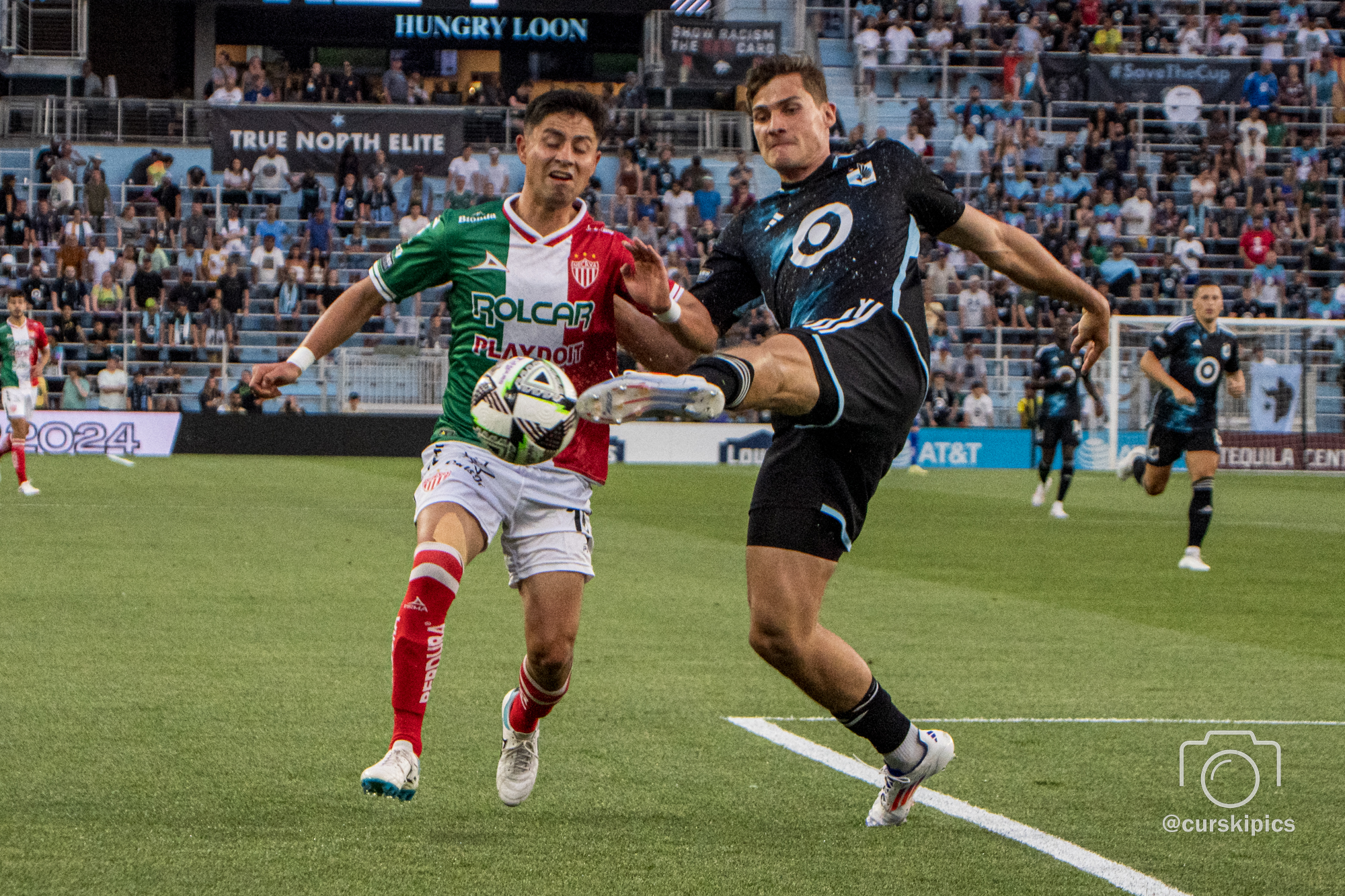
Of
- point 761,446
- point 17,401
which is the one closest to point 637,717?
point 17,401

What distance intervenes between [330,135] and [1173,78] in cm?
1716

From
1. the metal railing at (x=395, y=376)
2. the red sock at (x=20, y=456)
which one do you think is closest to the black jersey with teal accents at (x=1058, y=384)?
the red sock at (x=20, y=456)

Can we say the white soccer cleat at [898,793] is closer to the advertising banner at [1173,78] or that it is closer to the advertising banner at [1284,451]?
the advertising banner at [1284,451]

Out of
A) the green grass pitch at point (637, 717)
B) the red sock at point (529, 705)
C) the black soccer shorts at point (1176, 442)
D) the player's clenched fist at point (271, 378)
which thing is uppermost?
the player's clenched fist at point (271, 378)

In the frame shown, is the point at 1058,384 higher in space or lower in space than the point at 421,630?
higher

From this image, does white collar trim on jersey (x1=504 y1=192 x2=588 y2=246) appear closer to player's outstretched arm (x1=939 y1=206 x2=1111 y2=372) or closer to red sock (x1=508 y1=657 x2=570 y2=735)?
player's outstretched arm (x1=939 y1=206 x2=1111 y2=372)

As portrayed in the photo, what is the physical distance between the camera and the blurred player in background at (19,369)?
58.3 ft

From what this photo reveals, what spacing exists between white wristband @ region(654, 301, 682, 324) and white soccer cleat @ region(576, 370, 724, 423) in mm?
1079

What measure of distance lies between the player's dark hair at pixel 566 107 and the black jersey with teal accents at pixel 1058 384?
1370 centimetres

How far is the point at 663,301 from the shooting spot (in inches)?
197

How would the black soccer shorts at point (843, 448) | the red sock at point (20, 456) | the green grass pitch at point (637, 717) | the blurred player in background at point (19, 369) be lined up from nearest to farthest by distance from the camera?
the green grass pitch at point (637, 717) → the black soccer shorts at point (843, 448) → the blurred player in background at point (19, 369) → the red sock at point (20, 456)

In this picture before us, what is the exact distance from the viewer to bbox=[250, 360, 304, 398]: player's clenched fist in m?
4.90

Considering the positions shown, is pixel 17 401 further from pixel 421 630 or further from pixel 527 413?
pixel 527 413

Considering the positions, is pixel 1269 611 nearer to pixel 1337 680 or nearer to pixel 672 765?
pixel 1337 680
